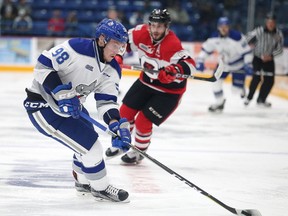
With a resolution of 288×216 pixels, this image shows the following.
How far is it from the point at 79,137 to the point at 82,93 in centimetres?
26

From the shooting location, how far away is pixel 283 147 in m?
5.56

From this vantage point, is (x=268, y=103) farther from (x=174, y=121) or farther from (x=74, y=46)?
(x=74, y=46)

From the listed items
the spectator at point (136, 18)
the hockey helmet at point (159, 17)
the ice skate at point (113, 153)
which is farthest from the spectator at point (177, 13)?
the ice skate at point (113, 153)

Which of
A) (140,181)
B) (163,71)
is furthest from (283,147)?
(140,181)

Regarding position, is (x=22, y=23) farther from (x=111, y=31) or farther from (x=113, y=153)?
(x=111, y=31)

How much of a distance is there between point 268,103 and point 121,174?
4.34 meters

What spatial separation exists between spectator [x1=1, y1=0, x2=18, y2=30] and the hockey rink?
4.52m

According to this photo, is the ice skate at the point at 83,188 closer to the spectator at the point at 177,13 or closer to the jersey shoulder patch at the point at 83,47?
the jersey shoulder patch at the point at 83,47

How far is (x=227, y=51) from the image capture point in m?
7.89

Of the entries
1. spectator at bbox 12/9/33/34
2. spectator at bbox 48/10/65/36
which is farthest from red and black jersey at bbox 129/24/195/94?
spectator at bbox 12/9/33/34

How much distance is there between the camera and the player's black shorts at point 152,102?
4.62 metres

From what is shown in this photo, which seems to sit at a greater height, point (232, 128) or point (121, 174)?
point (121, 174)

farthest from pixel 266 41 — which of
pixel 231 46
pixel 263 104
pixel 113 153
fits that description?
pixel 113 153

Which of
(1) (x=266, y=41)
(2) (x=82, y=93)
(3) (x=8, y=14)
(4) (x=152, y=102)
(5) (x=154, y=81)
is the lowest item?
(3) (x=8, y=14)
